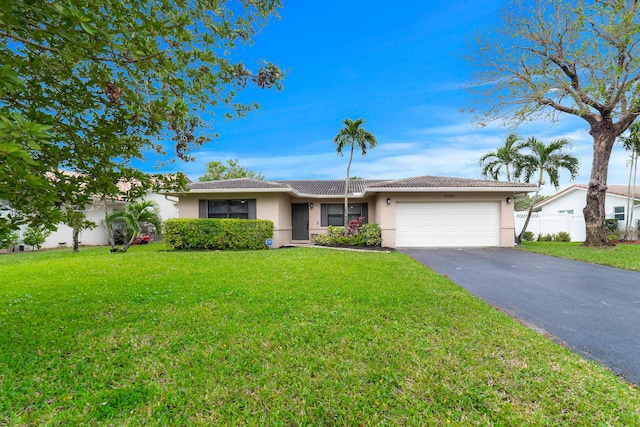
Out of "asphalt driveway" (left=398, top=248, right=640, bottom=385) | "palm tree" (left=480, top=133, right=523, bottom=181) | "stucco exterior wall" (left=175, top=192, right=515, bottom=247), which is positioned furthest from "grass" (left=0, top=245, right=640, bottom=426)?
"palm tree" (left=480, top=133, right=523, bottom=181)

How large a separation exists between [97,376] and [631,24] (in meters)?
18.2

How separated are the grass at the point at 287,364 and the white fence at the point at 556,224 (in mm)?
20286

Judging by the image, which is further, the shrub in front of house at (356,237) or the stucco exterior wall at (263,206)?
the stucco exterior wall at (263,206)

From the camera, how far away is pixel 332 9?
333 inches

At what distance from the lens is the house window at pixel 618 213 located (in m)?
20.0

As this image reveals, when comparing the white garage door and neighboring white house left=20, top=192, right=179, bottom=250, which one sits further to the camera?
neighboring white house left=20, top=192, right=179, bottom=250

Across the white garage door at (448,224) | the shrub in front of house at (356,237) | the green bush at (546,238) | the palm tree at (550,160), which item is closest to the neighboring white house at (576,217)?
the green bush at (546,238)

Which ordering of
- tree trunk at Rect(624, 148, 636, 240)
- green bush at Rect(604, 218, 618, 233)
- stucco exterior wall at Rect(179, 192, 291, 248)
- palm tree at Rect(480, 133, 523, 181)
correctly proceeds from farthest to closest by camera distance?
1. green bush at Rect(604, 218, 618, 233)
2. tree trunk at Rect(624, 148, 636, 240)
3. palm tree at Rect(480, 133, 523, 181)
4. stucco exterior wall at Rect(179, 192, 291, 248)

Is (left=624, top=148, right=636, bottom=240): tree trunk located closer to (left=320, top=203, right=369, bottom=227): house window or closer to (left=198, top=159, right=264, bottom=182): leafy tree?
(left=320, top=203, right=369, bottom=227): house window

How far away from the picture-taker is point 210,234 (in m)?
13.3

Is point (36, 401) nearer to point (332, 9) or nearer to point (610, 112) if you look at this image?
point (332, 9)

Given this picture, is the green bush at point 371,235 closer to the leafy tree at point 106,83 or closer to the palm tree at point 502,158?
the palm tree at point 502,158

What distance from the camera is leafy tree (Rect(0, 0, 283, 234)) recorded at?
7.48 ft

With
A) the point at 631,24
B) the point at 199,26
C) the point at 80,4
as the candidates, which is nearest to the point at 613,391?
the point at 80,4
